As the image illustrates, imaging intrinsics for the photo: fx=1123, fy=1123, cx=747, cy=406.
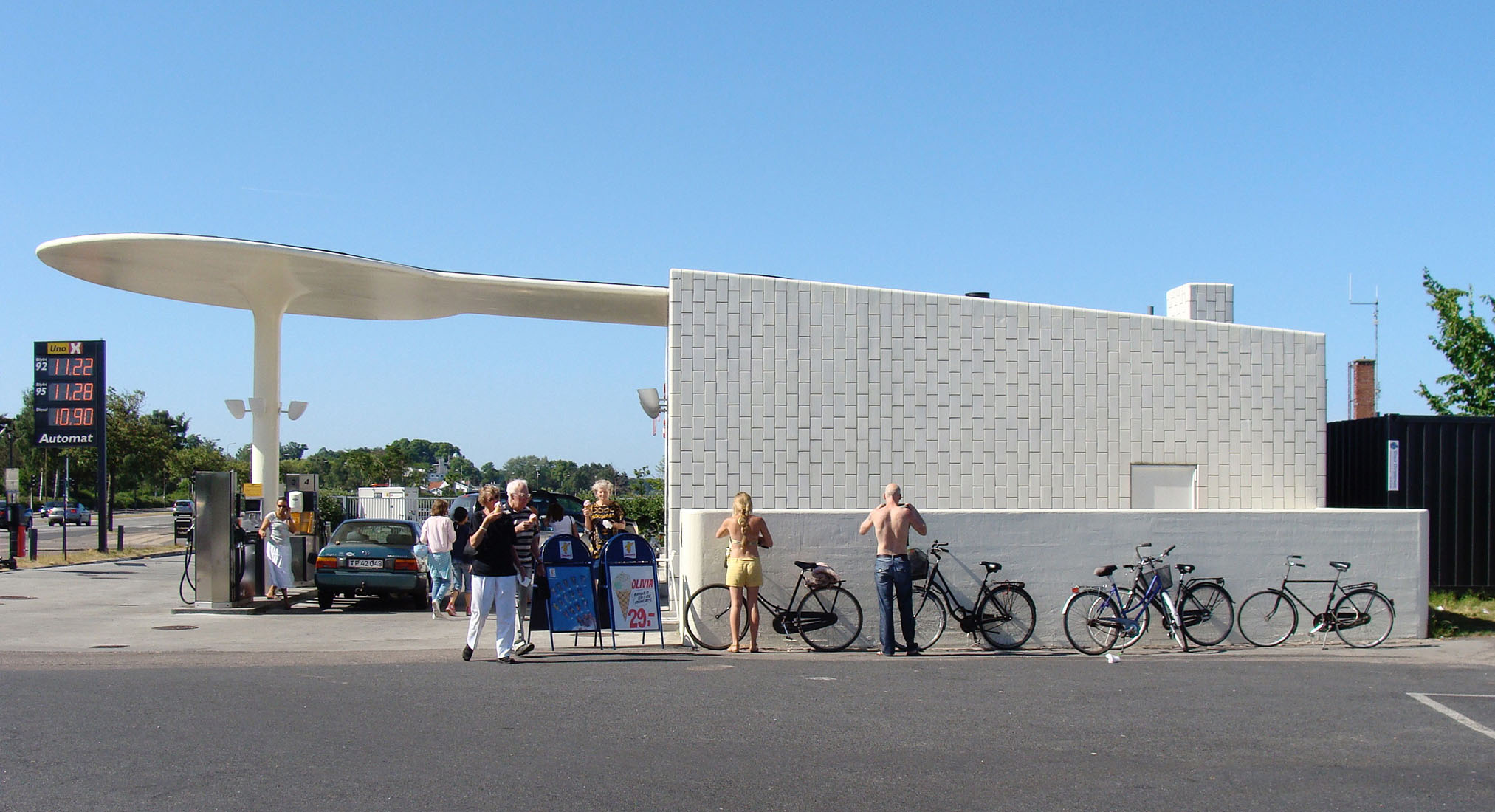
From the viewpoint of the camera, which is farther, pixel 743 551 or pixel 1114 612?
pixel 1114 612

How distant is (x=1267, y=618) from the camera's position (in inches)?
500

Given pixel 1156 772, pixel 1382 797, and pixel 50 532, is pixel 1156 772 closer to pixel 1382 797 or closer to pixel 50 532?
pixel 1382 797

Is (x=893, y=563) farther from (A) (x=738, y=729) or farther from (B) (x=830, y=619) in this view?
(A) (x=738, y=729)

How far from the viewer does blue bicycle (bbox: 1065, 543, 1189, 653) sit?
39.8 ft

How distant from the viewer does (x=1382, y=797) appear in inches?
240

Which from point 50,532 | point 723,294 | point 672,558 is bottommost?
point 50,532

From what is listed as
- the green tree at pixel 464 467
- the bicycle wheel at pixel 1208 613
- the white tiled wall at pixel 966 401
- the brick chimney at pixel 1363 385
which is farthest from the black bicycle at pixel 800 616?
the green tree at pixel 464 467

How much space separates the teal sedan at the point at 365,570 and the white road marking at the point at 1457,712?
12431 mm

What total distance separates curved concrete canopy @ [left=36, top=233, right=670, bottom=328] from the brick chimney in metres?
12.9

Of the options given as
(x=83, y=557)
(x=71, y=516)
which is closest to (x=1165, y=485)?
(x=83, y=557)

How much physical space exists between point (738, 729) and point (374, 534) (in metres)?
10.6

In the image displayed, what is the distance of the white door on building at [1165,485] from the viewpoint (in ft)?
48.6

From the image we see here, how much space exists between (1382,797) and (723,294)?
983 centimetres

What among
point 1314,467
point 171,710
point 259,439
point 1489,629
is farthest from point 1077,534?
point 259,439
